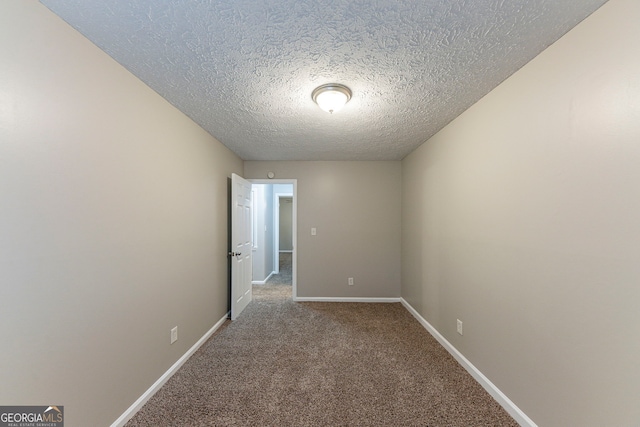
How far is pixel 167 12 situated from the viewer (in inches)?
47.8

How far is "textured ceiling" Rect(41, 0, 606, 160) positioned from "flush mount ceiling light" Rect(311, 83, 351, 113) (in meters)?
0.06

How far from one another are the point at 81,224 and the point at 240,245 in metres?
2.29

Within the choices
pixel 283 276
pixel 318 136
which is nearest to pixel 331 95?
pixel 318 136

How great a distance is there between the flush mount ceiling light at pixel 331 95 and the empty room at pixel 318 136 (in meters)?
0.02

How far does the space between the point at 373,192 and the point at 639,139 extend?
316 cm

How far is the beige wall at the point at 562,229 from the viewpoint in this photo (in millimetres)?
1110

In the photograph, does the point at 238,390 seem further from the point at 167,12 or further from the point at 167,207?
the point at 167,12

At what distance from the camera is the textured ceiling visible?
3.93 ft

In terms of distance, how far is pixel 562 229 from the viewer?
1.39 metres

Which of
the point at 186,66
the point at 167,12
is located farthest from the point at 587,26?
the point at 186,66
